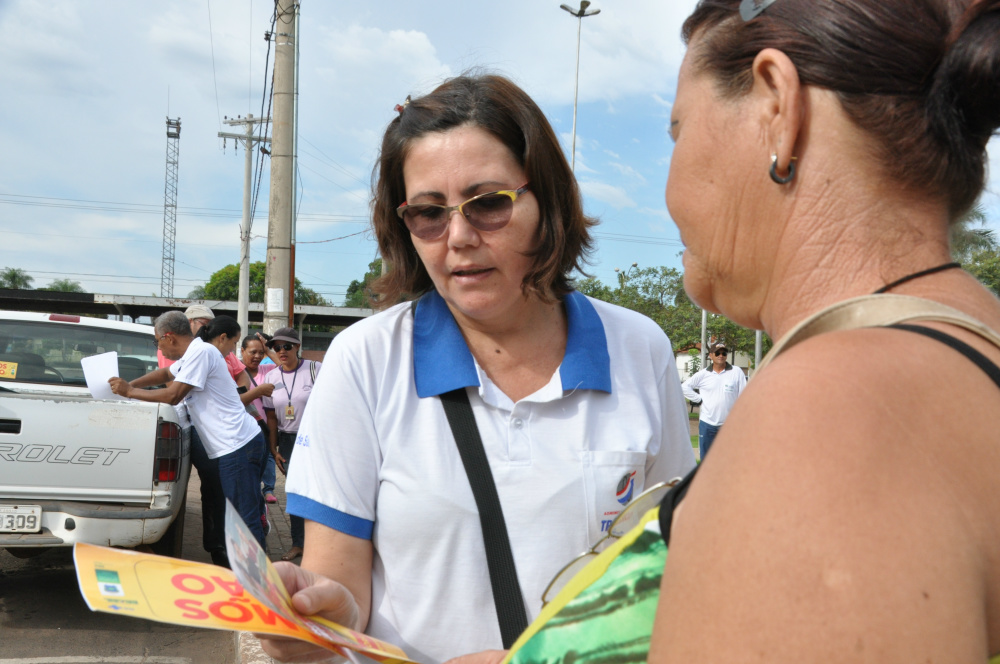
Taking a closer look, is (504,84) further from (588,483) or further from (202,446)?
(202,446)

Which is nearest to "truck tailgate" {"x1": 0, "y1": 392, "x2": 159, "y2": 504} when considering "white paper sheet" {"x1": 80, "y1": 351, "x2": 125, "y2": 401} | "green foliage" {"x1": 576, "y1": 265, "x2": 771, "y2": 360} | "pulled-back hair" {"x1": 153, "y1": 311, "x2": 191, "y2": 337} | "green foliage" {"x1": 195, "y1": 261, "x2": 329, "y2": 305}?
"white paper sheet" {"x1": 80, "y1": 351, "x2": 125, "y2": 401}

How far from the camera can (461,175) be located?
6.35 feet

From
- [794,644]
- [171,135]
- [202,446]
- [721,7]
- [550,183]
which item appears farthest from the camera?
[171,135]

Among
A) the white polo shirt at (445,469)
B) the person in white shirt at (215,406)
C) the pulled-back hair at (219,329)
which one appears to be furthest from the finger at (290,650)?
the pulled-back hair at (219,329)

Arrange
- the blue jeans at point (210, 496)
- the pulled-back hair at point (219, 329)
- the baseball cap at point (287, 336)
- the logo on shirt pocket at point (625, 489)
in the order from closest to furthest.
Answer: the logo on shirt pocket at point (625, 489) < the blue jeans at point (210, 496) < the pulled-back hair at point (219, 329) < the baseball cap at point (287, 336)

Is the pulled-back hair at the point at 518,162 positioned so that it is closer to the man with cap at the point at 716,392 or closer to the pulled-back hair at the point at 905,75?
the pulled-back hair at the point at 905,75

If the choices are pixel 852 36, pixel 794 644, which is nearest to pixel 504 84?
pixel 852 36

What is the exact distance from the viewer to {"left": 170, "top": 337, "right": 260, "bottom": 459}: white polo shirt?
19.2 ft

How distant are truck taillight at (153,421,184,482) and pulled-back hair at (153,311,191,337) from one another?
4.81 ft

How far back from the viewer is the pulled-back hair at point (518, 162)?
6.51 ft

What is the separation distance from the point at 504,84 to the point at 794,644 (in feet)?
5.63

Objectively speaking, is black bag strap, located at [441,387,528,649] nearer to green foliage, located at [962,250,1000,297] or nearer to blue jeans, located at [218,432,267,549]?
green foliage, located at [962,250,1000,297]

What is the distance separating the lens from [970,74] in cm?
82

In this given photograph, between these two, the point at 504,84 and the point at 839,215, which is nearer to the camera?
the point at 839,215
